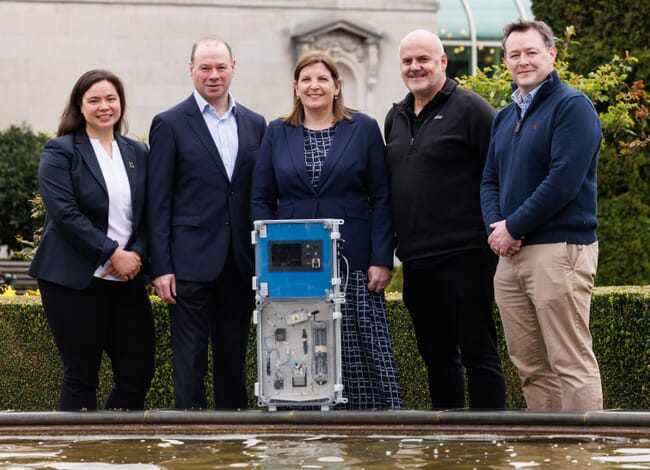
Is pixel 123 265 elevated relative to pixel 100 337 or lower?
elevated

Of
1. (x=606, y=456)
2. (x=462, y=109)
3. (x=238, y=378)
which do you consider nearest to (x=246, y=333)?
(x=238, y=378)

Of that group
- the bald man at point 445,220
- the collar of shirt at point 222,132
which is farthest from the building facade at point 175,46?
the bald man at point 445,220

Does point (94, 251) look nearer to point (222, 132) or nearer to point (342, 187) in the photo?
point (222, 132)

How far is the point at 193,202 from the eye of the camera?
685cm

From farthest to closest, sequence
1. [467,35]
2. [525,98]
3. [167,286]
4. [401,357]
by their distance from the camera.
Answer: [467,35] < [401,357] < [167,286] < [525,98]

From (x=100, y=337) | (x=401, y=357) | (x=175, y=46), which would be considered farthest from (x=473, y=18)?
(x=100, y=337)

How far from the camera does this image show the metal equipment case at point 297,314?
21.5 feet

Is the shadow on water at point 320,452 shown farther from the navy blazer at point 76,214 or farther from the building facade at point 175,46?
the building facade at point 175,46

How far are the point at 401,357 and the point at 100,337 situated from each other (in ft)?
8.40

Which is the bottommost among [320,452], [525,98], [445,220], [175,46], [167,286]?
[320,452]

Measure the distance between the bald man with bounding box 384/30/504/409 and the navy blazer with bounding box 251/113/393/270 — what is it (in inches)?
3.8

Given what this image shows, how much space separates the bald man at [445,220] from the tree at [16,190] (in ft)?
46.4

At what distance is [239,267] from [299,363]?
63cm

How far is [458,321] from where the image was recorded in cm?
664
